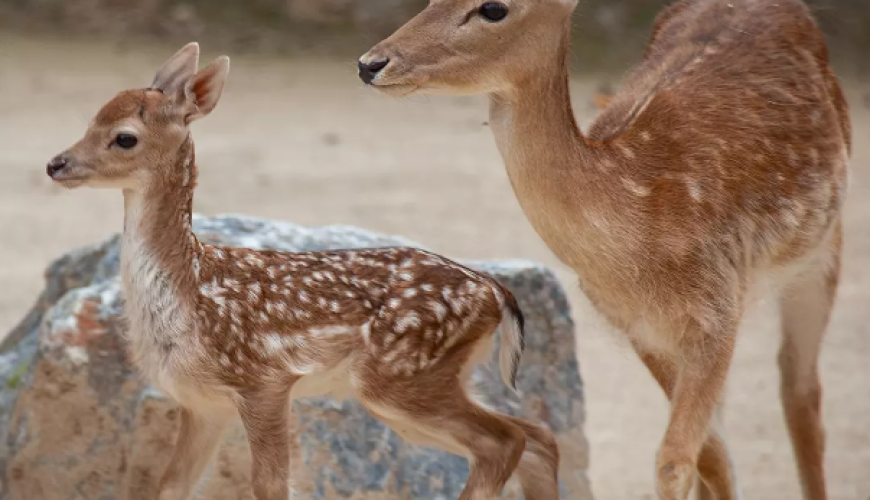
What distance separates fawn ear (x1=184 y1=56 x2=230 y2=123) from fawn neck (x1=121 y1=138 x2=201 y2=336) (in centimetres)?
10

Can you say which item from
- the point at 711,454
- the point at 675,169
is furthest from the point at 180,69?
the point at 711,454

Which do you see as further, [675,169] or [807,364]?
[807,364]

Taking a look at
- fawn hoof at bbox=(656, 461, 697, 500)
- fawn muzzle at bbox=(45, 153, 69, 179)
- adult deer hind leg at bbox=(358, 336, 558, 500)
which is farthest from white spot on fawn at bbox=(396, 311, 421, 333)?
fawn muzzle at bbox=(45, 153, 69, 179)

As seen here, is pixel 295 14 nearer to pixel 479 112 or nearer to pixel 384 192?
pixel 479 112

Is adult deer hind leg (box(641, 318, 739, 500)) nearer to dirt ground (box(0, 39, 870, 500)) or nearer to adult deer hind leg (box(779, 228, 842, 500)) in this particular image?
dirt ground (box(0, 39, 870, 500))

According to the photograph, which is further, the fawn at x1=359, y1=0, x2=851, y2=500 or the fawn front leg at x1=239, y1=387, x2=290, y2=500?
the fawn at x1=359, y1=0, x2=851, y2=500

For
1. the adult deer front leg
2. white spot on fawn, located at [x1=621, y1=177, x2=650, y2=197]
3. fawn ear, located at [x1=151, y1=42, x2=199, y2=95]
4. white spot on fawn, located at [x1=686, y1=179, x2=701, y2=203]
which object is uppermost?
fawn ear, located at [x1=151, y1=42, x2=199, y2=95]

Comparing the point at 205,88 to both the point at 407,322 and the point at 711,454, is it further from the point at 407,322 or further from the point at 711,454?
the point at 711,454

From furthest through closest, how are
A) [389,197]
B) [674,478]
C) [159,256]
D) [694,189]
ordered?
[389,197] < [694,189] < [674,478] < [159,256]

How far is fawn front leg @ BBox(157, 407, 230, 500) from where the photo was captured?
4266mm

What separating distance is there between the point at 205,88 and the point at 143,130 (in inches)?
10.1

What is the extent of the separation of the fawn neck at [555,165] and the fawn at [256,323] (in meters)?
0.30

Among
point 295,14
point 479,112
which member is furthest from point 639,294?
point 295,14

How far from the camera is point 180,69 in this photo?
4145 millimetres
